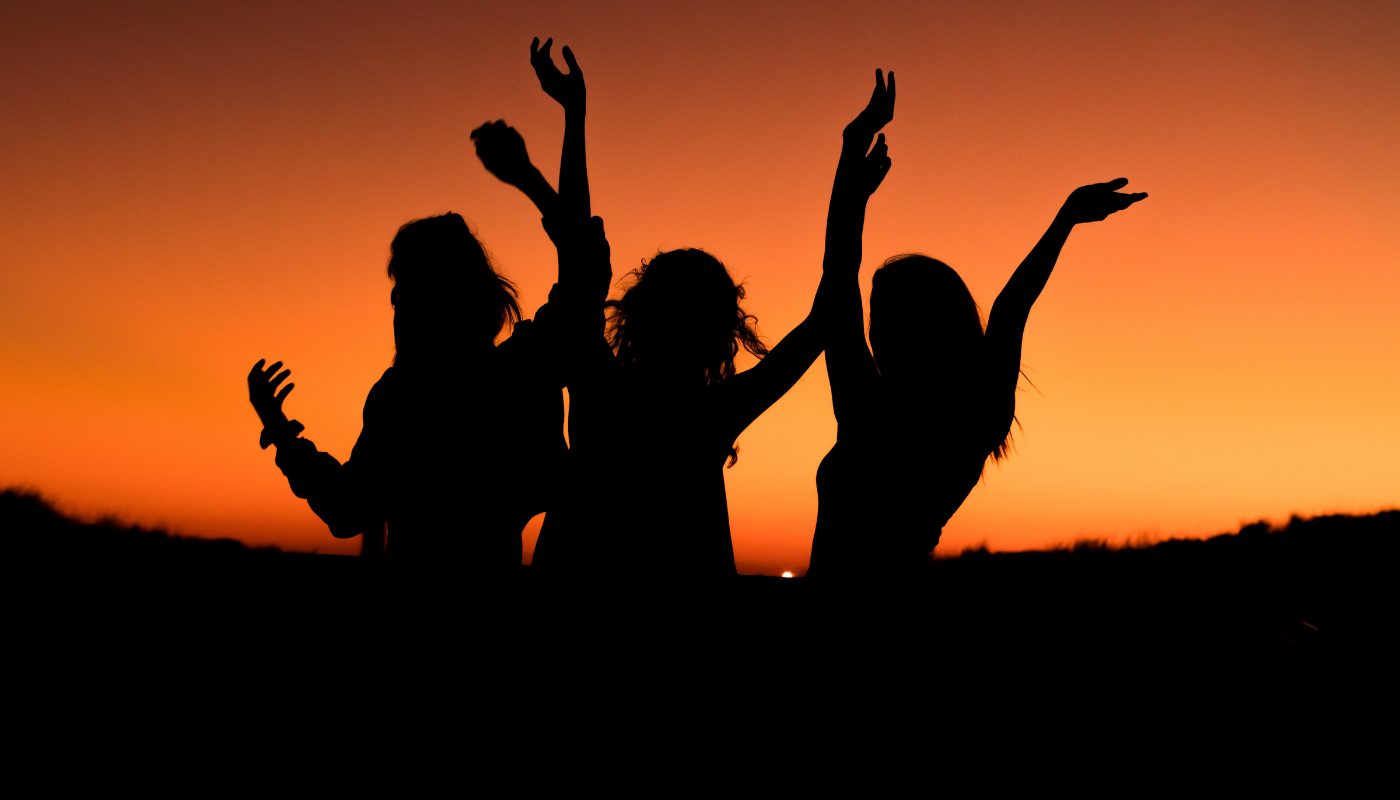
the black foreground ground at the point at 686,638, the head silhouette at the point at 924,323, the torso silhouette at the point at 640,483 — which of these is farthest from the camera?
the head silhouette at the point at 924,323

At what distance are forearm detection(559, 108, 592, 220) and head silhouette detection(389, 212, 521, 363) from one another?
0.44 metres

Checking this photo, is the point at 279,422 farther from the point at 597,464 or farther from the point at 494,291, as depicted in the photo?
the point at 597,464

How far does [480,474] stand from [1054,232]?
1815mm

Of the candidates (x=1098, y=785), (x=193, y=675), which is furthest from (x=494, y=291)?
(x=1098, y=785)

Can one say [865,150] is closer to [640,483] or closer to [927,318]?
[927,318]

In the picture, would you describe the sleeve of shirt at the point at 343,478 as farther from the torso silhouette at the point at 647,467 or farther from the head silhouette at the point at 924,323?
the head silhouette at the point at 924,323

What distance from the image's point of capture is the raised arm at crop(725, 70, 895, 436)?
7.42 feet

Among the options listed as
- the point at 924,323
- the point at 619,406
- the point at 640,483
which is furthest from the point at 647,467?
the point at 924,323

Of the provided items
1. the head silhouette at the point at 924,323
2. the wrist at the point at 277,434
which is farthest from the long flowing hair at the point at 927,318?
the wrist at the point at 277,434

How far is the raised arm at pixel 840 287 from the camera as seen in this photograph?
2262mm

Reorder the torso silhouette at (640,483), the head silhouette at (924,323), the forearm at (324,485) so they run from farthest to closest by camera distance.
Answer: the head silhouette at (924,323), the forearm at (324,485), the torso silhouette at (640,483)

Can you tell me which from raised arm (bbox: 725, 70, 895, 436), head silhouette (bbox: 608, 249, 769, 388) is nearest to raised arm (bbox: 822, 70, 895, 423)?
raised arm (bbox: 725, 70, 895, 436)

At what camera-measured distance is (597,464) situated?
87.6 inches

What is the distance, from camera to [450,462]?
7.31 ft
